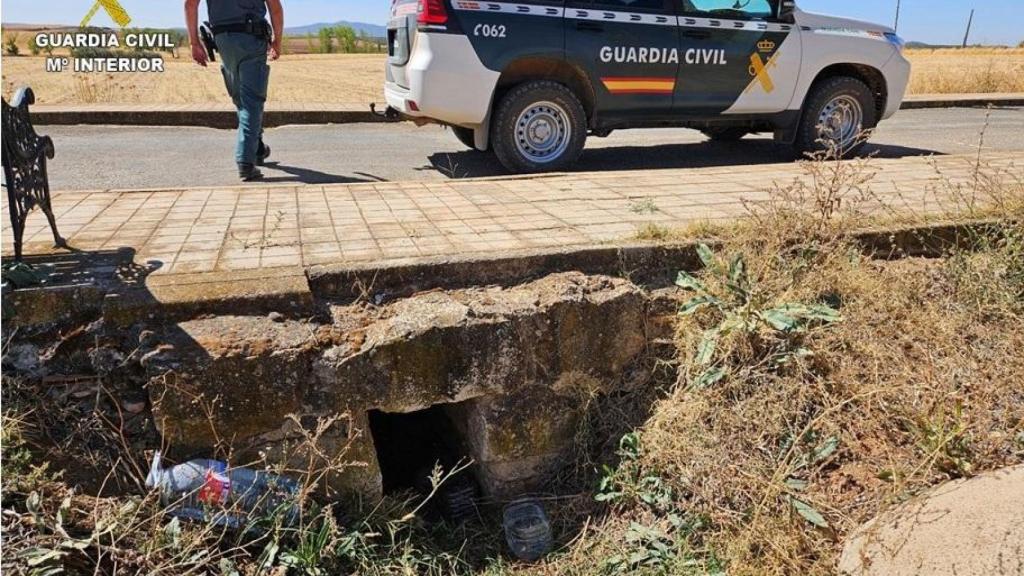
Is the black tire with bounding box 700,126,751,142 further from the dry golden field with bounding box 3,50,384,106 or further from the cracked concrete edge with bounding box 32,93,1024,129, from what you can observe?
the dry golden field with bounding box 3,50,384,106

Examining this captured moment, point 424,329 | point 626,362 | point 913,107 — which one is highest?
point 913,107

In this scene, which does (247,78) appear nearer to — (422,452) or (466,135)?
(466,135)

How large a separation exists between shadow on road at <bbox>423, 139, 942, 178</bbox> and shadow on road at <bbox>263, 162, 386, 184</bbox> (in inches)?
28.7

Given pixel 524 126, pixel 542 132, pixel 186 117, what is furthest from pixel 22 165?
pixel 186 117

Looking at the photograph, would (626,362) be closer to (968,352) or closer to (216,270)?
(968,352)

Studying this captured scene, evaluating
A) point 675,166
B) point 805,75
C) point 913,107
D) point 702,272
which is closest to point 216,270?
point 702,272

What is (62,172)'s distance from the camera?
5.98 metres

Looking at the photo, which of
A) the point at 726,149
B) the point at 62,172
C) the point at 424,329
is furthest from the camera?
the point at 726,149

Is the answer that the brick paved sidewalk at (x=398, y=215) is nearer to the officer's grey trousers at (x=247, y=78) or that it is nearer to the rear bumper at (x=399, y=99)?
the officer's grey trousers at (x=247, y=78)

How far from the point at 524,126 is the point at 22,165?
375cm

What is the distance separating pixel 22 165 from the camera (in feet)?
10.1

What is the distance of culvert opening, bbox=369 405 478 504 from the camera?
349 centimetres

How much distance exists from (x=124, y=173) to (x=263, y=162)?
1143mm

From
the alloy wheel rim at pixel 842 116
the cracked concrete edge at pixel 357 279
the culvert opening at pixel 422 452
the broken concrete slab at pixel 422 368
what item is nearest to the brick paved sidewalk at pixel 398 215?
the cracked concrete edge at pixel 357 279
